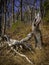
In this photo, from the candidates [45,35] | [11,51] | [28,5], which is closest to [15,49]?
[11,51]

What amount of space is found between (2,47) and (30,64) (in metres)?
1.81

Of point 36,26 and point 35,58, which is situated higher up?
point 36,26

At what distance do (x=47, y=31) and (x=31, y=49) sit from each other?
346 centimetres

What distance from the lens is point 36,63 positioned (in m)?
7.16

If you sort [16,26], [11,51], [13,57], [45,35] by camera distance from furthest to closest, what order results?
[16,26] → [45,35] → [11,51] → [13,57]

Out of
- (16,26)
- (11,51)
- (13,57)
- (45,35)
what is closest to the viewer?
(13,57)

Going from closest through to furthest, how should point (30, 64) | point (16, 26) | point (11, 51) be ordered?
point (30, 64) → point (11, 51) → point (16, 26)

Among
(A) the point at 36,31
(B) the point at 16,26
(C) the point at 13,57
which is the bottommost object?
(B) the point at 16,26

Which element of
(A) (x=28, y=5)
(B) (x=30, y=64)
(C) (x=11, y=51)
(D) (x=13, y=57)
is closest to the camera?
(B) (x=30, y=64)

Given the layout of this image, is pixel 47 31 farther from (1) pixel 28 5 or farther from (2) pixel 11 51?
(1) pixel 28 5

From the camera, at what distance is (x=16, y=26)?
15.0 meters

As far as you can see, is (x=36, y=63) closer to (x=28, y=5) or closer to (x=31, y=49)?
(x=31, y=49)

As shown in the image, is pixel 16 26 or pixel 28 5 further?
pixel 28 5

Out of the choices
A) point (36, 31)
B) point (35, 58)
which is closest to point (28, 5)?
point (36, 31)
